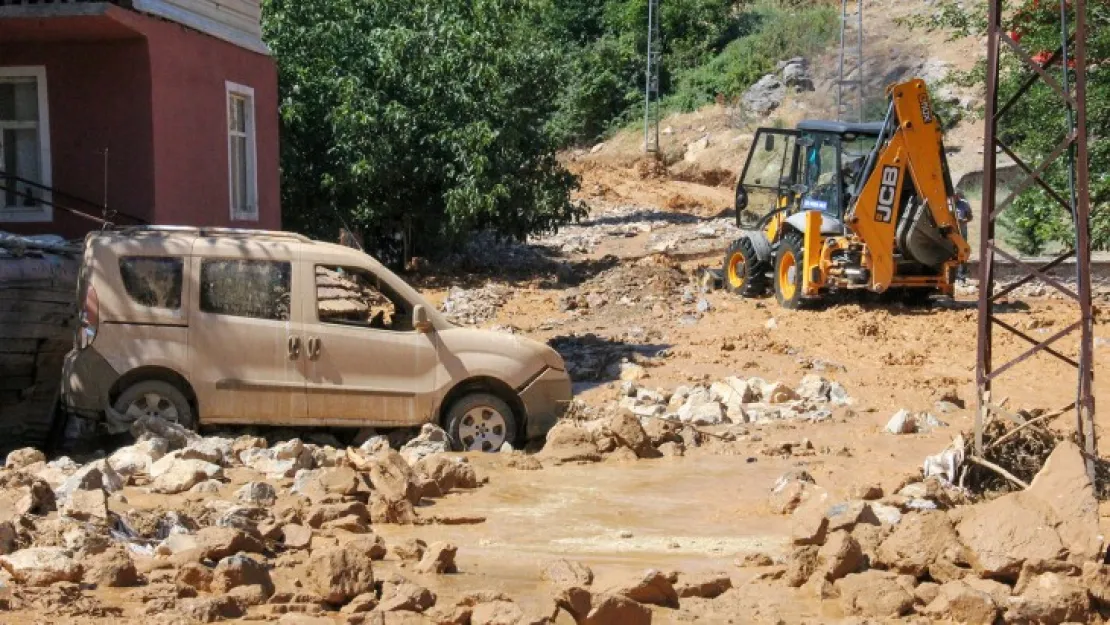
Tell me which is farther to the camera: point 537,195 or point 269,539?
point 537,195

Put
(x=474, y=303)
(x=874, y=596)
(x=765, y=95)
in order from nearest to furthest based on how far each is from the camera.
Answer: (x=874, y=596), (x=474, y=303), (x=765, y=95)

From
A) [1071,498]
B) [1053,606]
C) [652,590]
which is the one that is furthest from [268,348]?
[1053,606]

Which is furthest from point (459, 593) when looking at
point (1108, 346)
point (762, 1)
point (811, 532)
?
point (762, 1)

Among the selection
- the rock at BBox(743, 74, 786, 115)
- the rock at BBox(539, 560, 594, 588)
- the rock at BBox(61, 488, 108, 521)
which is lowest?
the rock at BBox(539, 560, 594, 588)

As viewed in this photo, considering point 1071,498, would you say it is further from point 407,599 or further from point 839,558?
point 407,599

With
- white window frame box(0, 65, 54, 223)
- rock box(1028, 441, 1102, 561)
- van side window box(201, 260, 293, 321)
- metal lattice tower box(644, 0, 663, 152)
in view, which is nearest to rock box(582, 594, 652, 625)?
rock box(1028, 441, 1102, 561)

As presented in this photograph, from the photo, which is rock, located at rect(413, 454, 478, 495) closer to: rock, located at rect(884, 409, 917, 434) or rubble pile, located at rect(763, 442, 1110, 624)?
rubble pile, located at rect(763, 442, 1110, 624)

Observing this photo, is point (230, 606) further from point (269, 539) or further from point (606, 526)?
point (606, 526)

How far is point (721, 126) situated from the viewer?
1817 inches

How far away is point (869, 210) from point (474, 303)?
6071mm

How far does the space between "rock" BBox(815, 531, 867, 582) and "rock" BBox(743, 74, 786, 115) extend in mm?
38283

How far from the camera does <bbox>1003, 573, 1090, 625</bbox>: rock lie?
712 cm

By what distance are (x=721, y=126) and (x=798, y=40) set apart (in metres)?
4.40

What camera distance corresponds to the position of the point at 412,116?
2392 centimetres
